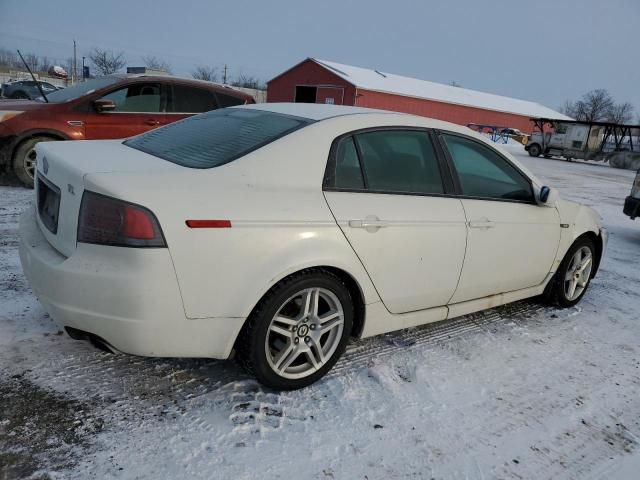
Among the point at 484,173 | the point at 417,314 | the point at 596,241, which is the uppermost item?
the point at 484,173

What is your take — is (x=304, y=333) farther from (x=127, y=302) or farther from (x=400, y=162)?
(x=400, y=162)

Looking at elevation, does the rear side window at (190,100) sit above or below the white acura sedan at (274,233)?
above

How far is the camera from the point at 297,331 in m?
2.69

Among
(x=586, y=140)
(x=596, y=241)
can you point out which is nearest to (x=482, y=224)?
(x=596, y=241)

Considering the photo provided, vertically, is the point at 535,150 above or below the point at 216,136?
below

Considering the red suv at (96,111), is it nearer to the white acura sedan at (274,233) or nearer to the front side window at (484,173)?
the white acura sedan at (274,233)

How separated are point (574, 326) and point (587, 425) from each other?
58.6 inches

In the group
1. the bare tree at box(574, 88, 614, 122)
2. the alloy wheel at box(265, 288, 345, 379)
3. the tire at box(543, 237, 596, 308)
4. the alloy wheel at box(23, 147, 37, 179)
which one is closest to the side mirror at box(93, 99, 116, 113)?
the alloy wheel at box(23, 147, 37, 179)

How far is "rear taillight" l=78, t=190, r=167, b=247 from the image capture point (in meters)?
2.16

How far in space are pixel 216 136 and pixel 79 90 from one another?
16.7ft

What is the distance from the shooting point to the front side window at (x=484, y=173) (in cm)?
337

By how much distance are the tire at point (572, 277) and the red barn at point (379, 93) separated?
1077 inches

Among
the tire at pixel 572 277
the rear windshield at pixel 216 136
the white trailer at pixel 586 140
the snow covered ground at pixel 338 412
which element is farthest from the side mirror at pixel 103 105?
the white trailer at pixel 586 140

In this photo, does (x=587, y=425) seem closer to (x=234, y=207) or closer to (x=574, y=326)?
(x=574, y=326)
